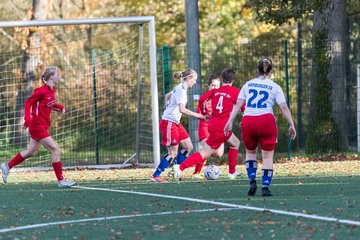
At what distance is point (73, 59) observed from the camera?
36.4m

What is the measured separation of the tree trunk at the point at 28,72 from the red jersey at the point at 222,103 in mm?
8346

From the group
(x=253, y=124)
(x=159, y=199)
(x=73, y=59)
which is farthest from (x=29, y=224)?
(x=73, y=59)

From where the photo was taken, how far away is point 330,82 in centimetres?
2255

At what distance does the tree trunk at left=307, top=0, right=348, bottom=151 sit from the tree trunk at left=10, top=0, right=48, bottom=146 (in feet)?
19.9

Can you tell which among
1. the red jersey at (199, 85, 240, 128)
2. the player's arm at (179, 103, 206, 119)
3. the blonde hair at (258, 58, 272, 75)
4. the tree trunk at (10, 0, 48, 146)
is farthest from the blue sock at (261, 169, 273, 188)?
the tree trunk at (10, 0, 48, 146)

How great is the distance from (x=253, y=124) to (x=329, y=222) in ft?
9.96

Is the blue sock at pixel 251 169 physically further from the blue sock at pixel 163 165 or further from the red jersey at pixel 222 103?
the blue sock at pixel 163 165

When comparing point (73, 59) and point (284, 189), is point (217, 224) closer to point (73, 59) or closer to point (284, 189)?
point (284, 189)

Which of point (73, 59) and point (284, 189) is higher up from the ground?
point (73, 59)

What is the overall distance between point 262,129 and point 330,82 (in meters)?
10.3

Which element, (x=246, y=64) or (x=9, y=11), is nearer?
(x=246, y=64)

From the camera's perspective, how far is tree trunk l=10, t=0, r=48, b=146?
78.3 ft

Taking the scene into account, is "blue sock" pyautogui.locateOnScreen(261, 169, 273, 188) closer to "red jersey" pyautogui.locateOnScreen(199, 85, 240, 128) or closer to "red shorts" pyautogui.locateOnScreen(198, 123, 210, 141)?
"red jersey" pyautogui.locateOnScreen(199, 85, 240, 128)

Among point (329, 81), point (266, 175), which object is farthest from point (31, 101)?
point (329, 81)
